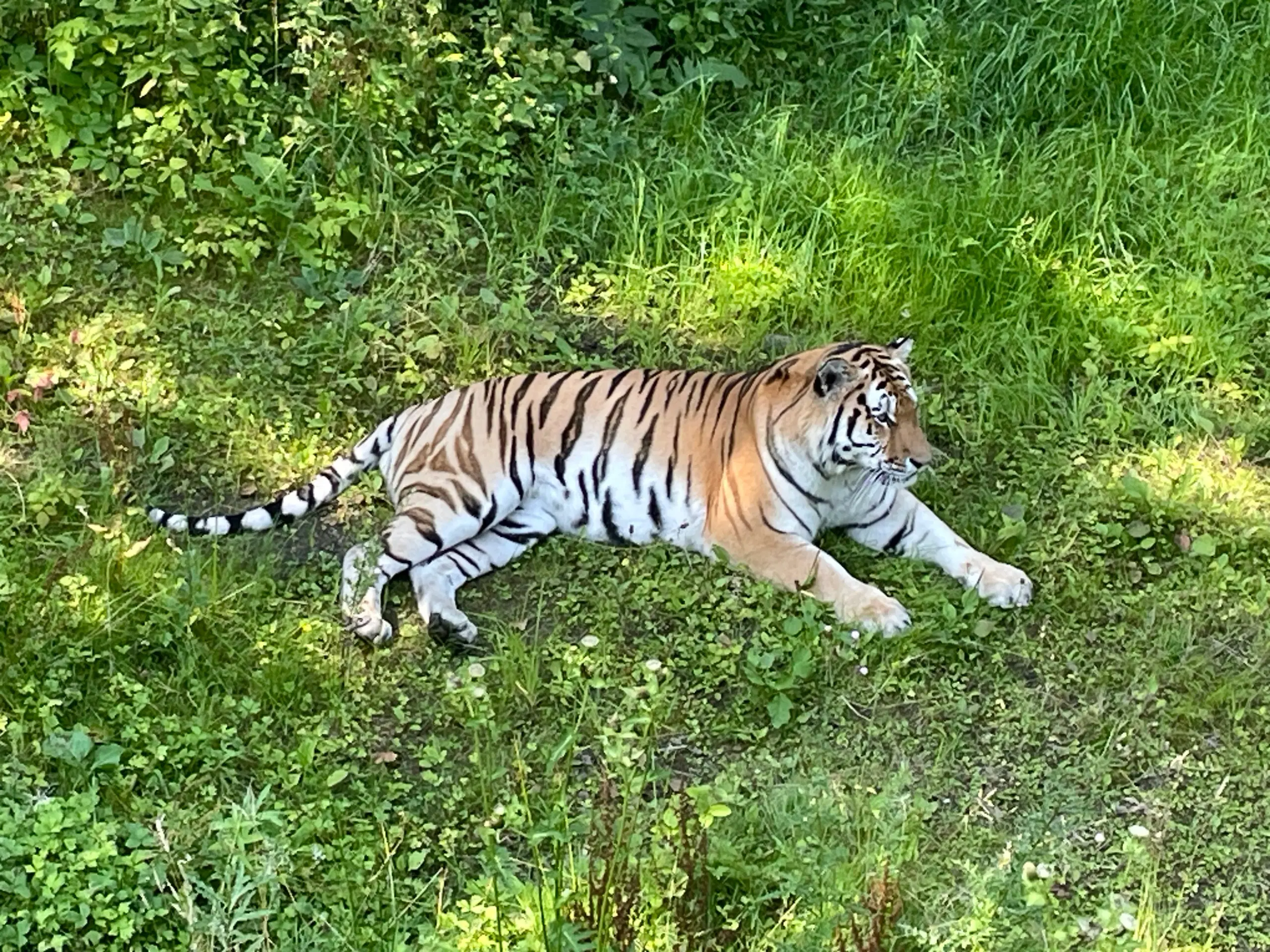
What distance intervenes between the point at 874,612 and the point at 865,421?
55cm

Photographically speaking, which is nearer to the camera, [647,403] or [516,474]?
[516,474]

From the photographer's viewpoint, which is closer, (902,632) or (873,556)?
(902,632)

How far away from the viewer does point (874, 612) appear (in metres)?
3.80

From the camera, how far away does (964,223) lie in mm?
5023

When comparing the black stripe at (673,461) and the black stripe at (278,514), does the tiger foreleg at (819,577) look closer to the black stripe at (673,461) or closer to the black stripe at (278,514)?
the black stripe at (673,461)

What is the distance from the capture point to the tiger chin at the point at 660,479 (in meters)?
3.96

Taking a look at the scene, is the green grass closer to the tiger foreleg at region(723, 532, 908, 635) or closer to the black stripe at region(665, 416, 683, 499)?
the tiger foreleg at region(723, 532, 908, 635)

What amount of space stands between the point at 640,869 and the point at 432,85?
11.1 feet

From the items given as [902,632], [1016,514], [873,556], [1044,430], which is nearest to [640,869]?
[902,632]

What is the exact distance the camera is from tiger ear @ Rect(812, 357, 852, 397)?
13.1 ft

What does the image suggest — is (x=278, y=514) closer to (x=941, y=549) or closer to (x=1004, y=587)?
(x=941, y=549)

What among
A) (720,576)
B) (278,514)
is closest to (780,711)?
(720,576)

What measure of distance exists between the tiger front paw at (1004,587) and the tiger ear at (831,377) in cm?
65

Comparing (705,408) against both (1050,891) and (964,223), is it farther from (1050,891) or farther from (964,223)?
(1050,891)
